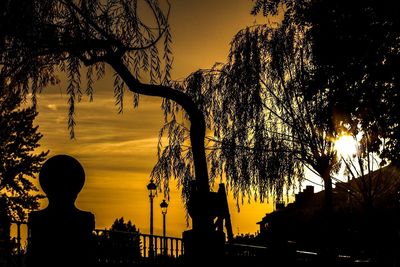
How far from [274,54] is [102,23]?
35.7ft

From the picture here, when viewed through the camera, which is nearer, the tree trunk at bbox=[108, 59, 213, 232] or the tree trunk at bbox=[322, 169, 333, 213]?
the tree trunk at bbox=[108, 59, 213, 232]

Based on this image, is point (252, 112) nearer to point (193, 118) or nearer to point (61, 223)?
point (193, 118)

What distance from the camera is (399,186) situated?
20016 millimetres

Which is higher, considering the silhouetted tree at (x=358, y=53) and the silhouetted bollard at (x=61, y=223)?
the silhouetted tree at (x=358, y=53)

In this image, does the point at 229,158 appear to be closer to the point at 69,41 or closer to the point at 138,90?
the point at 138,90

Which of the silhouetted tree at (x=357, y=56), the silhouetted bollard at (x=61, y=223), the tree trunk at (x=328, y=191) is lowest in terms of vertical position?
the silhouetted bollard at (x=61, y=223)

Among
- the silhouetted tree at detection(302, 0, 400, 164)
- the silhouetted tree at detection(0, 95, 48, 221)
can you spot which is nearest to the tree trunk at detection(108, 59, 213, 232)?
the silhouetted tree at detection(302, 0, 400, 164)

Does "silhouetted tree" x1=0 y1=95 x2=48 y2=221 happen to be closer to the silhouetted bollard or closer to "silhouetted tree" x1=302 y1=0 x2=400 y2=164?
"silhouetted tree" x1=302 y1=0 x2=400 y2=164

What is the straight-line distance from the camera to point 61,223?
3.08m

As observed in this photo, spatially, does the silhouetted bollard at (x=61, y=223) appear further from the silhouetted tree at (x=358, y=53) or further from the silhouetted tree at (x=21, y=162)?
the silhouetted tree at (x=21, y=162)

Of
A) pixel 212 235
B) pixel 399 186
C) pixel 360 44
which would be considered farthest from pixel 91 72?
pixel 399 186

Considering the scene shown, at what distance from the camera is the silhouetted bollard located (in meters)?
3.02

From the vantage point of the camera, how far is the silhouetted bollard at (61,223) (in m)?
3.02

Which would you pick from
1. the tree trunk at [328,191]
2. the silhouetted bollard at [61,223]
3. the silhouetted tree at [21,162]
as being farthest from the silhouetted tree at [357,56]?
the silhouetted tree at [21,162]
